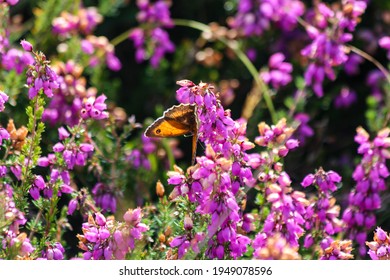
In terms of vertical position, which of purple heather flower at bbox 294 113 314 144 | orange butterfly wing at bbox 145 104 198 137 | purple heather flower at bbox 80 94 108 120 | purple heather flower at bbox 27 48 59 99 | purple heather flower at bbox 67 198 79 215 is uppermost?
purple heather flower at bbox 27 48 59 99

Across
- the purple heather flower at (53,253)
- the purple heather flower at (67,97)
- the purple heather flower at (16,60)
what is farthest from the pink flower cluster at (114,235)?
the purple heather flower at (16,60)

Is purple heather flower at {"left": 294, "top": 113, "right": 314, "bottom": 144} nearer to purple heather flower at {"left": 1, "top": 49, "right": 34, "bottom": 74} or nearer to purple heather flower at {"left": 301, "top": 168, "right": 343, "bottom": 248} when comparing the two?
purple heather flower at {"left": 301, "top": 168, "right": 343, "bottom": 248}

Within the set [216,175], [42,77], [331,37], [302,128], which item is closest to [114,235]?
[216,175]

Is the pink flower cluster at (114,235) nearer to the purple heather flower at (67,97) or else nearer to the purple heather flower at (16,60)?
the purple heather flower at (67,97)

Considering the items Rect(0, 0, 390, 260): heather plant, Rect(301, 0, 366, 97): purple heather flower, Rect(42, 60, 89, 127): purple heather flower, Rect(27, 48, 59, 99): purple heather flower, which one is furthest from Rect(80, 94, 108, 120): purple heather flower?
Rect(301, 0, 366, 97): purple heather flower

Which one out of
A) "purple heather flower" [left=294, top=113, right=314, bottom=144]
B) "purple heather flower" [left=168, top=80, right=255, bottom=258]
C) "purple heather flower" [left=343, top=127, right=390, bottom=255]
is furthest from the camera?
"purple heather flower" [left=294, top=113, right=314, bottom=144]

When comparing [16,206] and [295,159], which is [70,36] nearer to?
[295,159]

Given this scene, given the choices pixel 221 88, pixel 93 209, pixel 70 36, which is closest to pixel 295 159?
pixel 221 88

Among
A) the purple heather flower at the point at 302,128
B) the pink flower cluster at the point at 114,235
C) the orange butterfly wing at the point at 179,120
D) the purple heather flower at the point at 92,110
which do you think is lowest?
the purple heather flower at the point at 302,128

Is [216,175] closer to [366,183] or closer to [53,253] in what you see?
[53,253]
